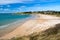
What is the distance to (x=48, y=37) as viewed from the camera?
33.0ft

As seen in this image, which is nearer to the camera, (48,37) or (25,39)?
(48,37)

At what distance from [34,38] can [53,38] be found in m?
1.10

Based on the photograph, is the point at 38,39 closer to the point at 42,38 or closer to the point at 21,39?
the point at 42,38

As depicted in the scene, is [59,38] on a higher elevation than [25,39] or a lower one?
lower

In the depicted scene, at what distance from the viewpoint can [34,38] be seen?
10.3 metres

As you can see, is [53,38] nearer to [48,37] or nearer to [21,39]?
[48,37]

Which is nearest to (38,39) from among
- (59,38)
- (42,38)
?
(42,38)

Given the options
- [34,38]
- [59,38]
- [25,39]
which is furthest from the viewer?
[25,39]

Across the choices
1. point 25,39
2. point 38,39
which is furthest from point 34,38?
point 25,39

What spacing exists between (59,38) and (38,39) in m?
1.12

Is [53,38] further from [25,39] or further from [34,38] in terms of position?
[25,39]

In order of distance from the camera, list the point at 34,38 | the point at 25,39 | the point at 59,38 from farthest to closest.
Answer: the point at 25,39, the point at 34,38, the point at 59,38

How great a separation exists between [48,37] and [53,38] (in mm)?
406

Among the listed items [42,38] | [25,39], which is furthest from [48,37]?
[25,39]
